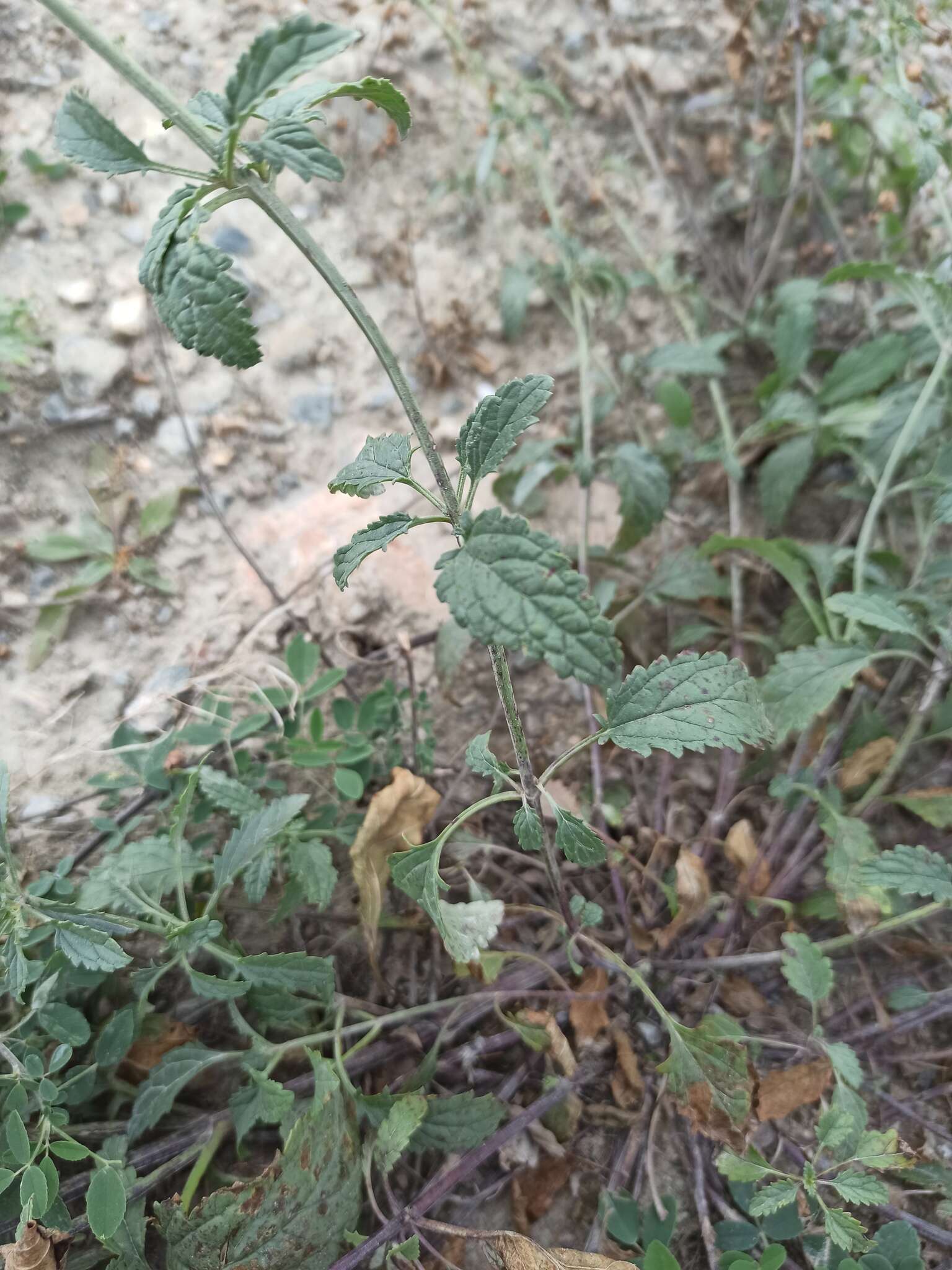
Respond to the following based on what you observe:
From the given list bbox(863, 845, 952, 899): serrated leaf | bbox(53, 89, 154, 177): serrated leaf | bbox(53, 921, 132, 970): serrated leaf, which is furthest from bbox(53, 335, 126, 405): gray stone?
bbox(863, 845, 952, 899): serrated leaf

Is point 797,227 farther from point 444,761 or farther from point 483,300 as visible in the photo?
point 444,761

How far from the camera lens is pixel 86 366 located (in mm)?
1999

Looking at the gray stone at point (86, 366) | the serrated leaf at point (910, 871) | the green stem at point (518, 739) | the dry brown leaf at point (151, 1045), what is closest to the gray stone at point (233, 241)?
the gray stone at point (86, 366)

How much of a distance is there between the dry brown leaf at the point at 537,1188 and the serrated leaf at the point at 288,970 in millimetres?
499

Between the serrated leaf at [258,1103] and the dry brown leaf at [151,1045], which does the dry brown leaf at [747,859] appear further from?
the dry brown leaf at [151,1045]

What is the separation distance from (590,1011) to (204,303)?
128 centimetres

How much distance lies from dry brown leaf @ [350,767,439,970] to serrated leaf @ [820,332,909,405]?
50.3 inches

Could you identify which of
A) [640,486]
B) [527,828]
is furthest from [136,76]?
[640,486]

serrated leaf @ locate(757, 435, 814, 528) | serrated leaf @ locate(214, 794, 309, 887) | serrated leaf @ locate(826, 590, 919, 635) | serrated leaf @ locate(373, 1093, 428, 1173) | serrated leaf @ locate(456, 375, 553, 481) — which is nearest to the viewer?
serrated leaf @ locate(456, 375, 553, 481)

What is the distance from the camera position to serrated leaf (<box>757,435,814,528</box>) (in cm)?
184

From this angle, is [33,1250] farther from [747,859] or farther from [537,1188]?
[747,859]

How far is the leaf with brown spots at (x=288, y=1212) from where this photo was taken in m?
1.08

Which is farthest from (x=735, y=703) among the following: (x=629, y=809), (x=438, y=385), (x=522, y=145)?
(x=522, y=145)

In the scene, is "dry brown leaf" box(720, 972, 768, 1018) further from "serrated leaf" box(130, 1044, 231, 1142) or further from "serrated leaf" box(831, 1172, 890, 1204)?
"serrated leaf" box(130, 1044, 231, 1142)
